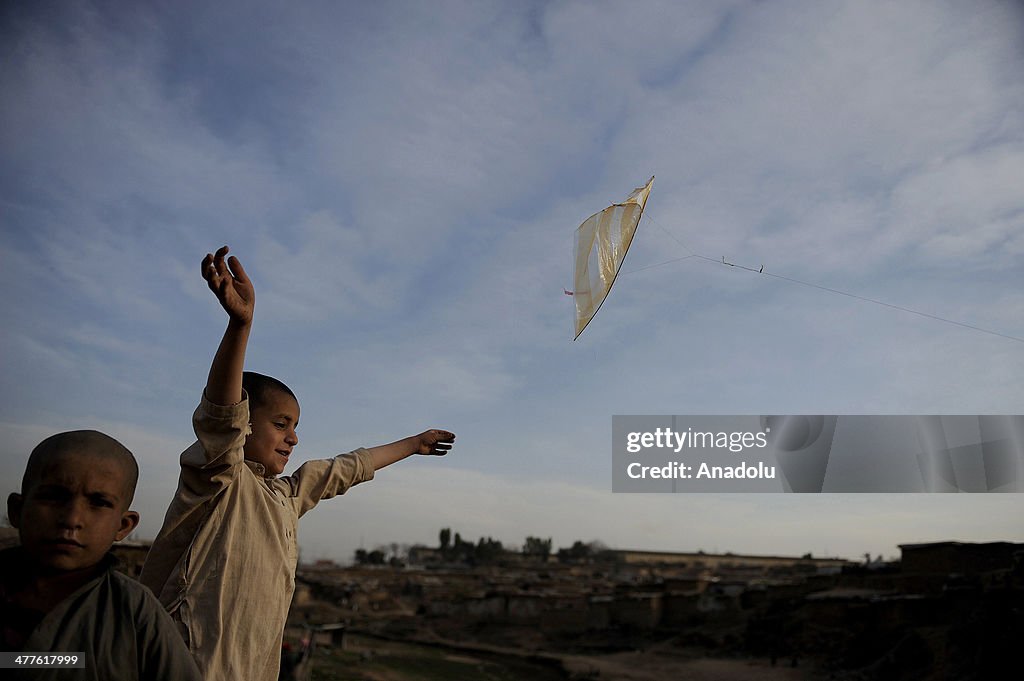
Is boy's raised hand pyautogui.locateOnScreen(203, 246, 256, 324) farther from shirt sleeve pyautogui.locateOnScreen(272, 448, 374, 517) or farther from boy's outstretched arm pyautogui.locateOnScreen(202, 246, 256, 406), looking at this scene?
shirt sleeve pyautogui.locateOnScreen(272, 448, 374, 517)

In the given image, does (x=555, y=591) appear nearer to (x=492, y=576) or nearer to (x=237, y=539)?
(x=492, y=576)

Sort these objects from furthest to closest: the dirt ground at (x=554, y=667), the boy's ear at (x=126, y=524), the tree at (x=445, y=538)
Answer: the tree at (x=445, y=538) → the dirt ground at (x=554, y=667) → the boy's ear at (x=126, y=524)

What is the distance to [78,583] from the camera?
158cm

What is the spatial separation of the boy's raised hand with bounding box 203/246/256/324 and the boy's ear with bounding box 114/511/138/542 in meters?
0.50

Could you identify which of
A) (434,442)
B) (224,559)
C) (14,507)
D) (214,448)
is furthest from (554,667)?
(14,507)

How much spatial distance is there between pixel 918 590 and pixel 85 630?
30.1 meters

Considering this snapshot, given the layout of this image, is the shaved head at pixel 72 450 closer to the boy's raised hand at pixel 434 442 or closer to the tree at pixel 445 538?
the boy's raised hand at pixel 434 442

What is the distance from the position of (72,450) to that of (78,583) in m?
0.28

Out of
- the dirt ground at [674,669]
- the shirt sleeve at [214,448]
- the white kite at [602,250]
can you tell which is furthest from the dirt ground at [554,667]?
the shirt sleeve at [214,448]

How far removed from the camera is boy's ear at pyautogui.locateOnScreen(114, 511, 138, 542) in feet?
5.41

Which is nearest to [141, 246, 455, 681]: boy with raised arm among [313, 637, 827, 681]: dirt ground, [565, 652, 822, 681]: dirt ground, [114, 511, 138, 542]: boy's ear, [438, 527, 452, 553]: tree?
[114, 511, 138, 542]: boy's ear

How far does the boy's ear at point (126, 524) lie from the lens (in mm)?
1647

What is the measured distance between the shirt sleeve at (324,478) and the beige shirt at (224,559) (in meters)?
0.25

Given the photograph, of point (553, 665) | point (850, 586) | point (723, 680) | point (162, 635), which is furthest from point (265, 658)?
point (850, 586)
